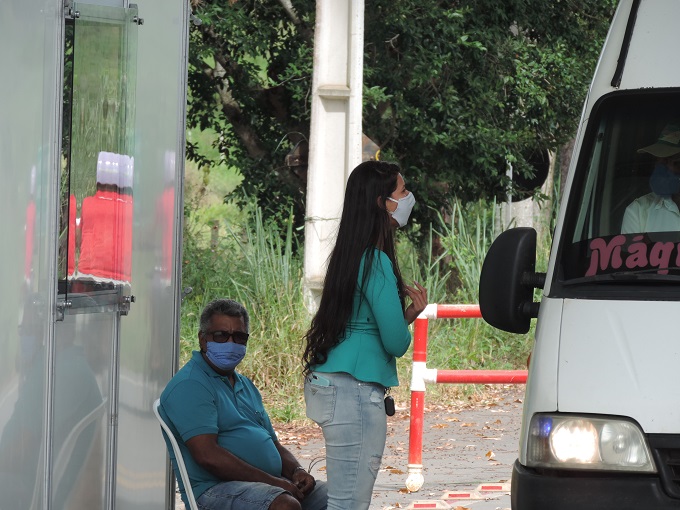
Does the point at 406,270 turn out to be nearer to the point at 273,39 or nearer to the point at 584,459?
the point at 273,39

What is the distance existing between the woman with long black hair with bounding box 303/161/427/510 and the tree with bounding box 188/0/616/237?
9973mm

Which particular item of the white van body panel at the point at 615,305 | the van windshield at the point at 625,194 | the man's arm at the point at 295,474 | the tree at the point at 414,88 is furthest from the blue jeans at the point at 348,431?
the tree at the point at 414,88

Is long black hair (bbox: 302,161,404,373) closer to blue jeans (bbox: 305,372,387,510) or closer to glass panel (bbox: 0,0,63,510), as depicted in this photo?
blue jeans (bbox: 305,372,387,510)

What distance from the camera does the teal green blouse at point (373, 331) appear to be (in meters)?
4.88

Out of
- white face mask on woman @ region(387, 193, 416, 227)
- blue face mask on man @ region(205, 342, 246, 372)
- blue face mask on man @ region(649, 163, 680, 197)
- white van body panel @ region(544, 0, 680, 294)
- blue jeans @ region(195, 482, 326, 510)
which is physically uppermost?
white van body panel @ region(544, 0, 680, 294)

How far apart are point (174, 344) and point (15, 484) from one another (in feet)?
4.75

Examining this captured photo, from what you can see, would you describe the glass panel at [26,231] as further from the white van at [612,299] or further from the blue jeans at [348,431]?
the white van at [612,299]

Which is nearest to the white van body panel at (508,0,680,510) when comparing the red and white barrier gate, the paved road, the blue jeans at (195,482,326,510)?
the blue jeans at (195,482,326,510)

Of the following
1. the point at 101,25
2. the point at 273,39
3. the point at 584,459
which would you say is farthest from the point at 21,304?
the point at 273,39

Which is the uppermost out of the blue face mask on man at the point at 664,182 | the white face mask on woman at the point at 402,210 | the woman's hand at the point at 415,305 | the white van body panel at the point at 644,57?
the white van body panel at the point at 644,57

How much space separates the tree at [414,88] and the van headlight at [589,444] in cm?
1099

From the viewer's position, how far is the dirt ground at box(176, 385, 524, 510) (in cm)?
815

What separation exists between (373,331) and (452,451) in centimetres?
552

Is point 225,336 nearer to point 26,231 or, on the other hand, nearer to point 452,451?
point 26,231
